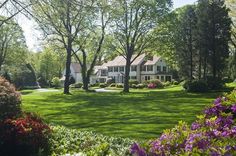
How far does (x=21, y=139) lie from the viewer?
34.5ft

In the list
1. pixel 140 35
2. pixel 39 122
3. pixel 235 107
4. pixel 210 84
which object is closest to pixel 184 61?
pixel 140 35

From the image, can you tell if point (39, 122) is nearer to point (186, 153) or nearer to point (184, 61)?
point (186, 153)

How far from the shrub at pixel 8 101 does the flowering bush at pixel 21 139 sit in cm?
80

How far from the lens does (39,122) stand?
1202 centimetres

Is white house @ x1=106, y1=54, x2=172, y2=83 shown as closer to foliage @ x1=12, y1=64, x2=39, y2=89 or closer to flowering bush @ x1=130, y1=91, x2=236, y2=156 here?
foliage @ x1=12, y1=64, x2=39, y2=89

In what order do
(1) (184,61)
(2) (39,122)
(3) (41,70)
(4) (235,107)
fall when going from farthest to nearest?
(3) (41,70) → (1) (184,61) → (2) (39,122) → (4) (235,107)

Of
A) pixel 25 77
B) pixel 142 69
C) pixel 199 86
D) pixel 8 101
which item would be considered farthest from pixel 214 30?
pixel 142 69

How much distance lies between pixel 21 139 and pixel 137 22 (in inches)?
1617

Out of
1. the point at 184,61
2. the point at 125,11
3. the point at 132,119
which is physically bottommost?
the point at 132,119

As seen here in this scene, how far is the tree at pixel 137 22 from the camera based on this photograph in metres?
49.1

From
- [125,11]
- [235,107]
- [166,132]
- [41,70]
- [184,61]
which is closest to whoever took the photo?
[166,132]

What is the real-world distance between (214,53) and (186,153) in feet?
138

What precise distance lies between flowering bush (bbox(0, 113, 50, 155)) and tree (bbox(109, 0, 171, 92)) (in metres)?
37.2

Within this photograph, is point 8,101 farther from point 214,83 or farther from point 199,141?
point 214,83
